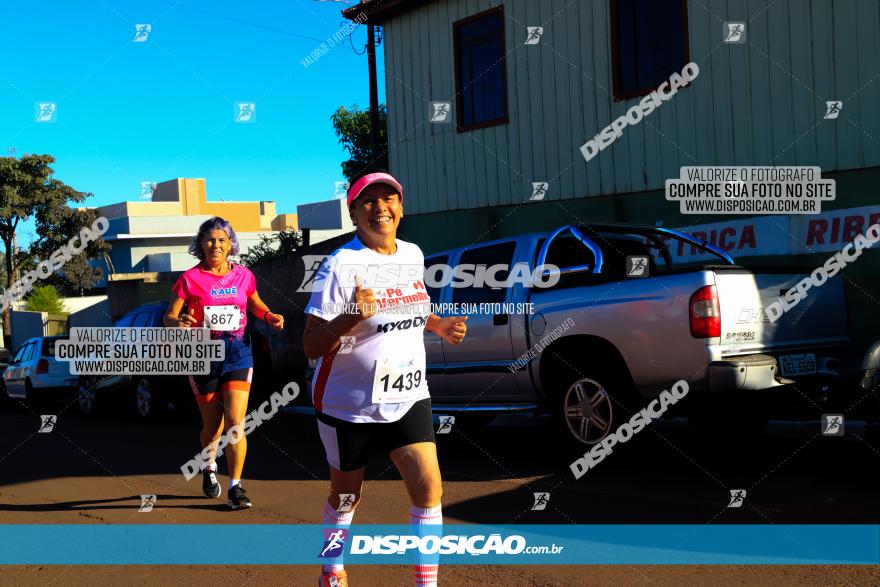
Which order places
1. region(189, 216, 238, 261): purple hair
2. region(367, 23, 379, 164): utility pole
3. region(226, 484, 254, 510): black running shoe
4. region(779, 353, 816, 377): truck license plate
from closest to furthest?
region(226, 484, 254, 510): black running shoe < region(189, 216, 238, 261): purple hair < region(779, 353, 816, 377): truck license plate < region(367, 23, 379, 164): utility pole

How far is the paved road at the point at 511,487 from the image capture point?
5352 mm

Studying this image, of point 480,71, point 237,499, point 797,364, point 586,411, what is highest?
point 480,71

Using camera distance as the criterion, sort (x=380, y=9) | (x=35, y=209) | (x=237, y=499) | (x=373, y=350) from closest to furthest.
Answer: (x=373, y=350) → (x=237, y=499) → (x=380, y=9) → (x=35, y=209)

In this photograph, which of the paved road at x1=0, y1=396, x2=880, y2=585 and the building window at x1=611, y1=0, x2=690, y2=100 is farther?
the building window at x1=611, y1=0, x2=690, y2=100

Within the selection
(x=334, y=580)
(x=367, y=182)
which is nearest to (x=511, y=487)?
(x=334, y=580)

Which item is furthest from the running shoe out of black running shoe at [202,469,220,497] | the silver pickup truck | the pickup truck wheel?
the pickup truck wheel

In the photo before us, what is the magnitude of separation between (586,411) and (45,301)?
39246mm

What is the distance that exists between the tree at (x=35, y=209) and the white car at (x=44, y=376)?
18799mm

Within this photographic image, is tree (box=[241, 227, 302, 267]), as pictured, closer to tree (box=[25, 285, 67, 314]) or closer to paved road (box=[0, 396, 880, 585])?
tree (box=[25, 285, 67, 314])

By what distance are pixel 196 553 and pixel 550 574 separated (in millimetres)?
2160

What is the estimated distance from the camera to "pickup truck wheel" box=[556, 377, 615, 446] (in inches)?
304

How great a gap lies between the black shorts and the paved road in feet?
3.98

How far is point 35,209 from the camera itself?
3775 cm

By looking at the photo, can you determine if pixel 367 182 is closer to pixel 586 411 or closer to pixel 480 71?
pixel 586 411
